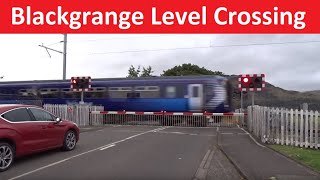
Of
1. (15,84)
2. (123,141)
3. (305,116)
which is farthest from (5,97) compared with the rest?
(305,116)

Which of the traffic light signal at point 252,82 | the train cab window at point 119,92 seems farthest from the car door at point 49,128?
the train cab window at point 119,92

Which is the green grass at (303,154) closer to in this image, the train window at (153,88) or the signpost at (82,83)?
the signpost at (82,83)

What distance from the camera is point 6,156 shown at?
31.9 feet

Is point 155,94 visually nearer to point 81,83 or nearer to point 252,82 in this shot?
point 81,83

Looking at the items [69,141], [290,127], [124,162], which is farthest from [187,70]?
[124,162]

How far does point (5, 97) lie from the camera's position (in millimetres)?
34031

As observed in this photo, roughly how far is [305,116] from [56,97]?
23104mm

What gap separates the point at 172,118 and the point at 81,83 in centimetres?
635

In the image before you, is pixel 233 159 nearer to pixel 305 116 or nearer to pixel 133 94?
pixel 305 116

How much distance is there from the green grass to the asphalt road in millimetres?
1915

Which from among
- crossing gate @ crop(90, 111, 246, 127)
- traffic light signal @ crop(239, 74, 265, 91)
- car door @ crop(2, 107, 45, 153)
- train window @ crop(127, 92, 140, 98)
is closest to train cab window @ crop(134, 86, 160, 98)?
train window @ crop(127, 92, 140, 98)

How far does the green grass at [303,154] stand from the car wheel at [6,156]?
712 cm

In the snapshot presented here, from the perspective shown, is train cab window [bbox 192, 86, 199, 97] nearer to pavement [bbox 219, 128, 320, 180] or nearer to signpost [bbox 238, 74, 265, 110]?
Result: signpost [bbox 238, 74, 265, 110]

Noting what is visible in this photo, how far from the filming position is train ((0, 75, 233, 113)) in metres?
27.2
